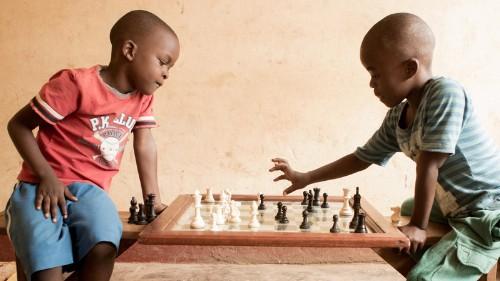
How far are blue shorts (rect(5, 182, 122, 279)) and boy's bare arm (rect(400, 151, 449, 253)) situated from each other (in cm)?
106

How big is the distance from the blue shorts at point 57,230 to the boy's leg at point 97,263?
2cm

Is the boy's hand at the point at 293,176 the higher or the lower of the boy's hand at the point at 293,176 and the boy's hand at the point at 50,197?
the lower

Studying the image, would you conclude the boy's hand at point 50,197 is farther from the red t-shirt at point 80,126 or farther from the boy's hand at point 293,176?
the boy's hand at point 293,176

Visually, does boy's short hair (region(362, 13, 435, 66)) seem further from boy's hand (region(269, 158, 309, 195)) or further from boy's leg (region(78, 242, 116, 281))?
boy's leg (region(78, 242, 116, 281))

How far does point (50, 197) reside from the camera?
1.79m

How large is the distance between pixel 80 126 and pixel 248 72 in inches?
57.7

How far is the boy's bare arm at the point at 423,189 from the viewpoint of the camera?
187 cm

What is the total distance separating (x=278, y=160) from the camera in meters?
2.48

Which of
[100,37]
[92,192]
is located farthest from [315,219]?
[100,37]

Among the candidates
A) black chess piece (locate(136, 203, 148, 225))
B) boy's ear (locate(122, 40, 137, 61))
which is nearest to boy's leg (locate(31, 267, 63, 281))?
black chess piece (locate(136, 203, 148, 225))

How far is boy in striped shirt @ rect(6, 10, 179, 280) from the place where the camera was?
1716 millimetres

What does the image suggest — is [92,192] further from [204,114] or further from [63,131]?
[204,114]

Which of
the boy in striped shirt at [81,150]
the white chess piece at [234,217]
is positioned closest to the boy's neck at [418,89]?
the white chess piece at [234,217]

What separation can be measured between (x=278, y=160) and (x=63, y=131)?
3.27 ft
